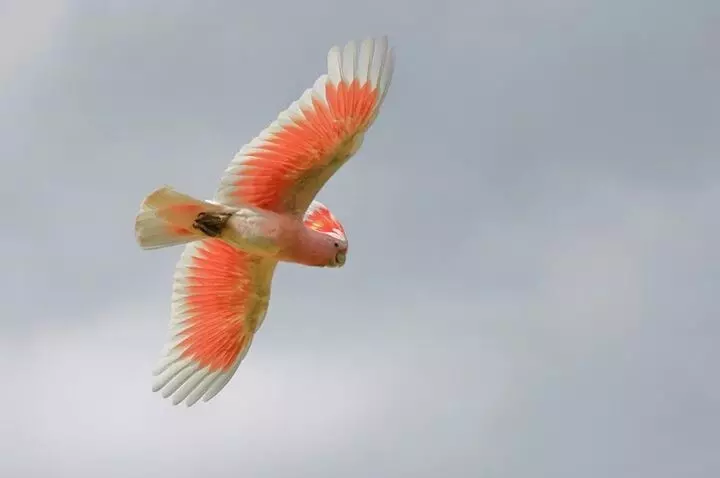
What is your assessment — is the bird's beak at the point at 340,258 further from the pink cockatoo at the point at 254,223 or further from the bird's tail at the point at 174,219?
the bird's tail at the point at 174,219

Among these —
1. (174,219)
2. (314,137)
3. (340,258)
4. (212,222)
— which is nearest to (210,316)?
(212,222)

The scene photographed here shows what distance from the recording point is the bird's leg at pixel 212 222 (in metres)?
14.9

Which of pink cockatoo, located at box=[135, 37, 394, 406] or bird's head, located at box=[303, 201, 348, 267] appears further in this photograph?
bird's head, located at box=[303, 201, 348, 267]

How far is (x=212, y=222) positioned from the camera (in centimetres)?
1495

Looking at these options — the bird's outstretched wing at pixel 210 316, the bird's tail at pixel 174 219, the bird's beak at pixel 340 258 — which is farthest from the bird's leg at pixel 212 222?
the bird's outstretched wing at pixel 210 316

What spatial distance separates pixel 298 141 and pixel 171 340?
125 inches

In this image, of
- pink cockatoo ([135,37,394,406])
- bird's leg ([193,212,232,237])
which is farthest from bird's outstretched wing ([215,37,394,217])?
bird's leg ([193,212,232,237])

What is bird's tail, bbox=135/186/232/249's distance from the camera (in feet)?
47.8

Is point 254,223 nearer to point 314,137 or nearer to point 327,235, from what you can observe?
point 327,235

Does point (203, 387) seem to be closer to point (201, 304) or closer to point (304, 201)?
point (201, 304)

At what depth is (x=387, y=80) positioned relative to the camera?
13930mm

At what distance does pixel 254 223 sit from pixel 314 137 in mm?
1108

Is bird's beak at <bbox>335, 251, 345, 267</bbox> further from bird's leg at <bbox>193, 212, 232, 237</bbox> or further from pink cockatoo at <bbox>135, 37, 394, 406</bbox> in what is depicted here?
bird's leg at <bbox>193, 212, 232, 237</bbox>

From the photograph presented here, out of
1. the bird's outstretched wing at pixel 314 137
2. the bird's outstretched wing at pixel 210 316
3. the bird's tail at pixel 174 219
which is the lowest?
the bird's outstretched wing at pixel 210 316
